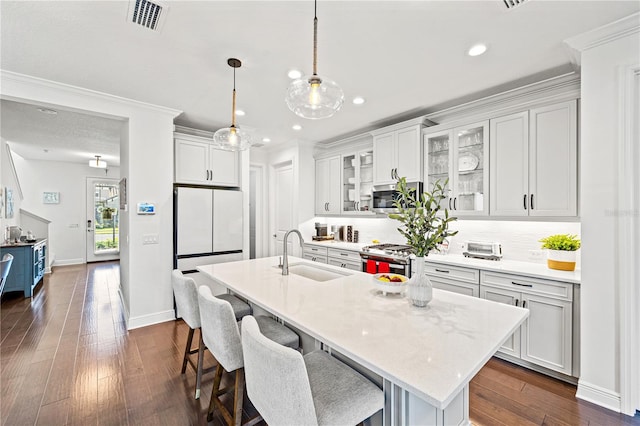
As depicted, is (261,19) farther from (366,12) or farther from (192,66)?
(192,66)

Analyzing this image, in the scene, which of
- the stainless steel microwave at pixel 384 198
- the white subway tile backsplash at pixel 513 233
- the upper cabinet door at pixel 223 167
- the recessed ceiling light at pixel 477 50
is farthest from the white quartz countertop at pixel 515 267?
the upper cabinet door at pixel 223 167

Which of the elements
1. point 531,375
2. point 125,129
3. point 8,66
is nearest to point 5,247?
point 125,129

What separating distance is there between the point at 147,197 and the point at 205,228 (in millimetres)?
805

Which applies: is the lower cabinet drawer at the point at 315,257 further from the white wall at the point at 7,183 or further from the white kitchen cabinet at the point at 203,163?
the white wall at the point at 7,183

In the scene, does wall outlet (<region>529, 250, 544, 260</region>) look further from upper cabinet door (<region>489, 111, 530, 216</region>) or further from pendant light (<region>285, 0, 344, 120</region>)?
pendant light (<region>285, 0, 344, 120</region>)

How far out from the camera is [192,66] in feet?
8.40

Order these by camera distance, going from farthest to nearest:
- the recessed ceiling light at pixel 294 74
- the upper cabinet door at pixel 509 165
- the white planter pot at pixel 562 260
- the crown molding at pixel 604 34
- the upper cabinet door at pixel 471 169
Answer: the upper cabinet door at pixel 471 169 < the upper cabinet door at pixel 509 165 < the recessed ceiling light at pixel 294 74 < the white planter pot at pixel 562 260 < the crown molding at pixel 604 34

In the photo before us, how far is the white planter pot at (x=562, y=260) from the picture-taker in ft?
8.32

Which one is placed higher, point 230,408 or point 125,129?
point 125,129

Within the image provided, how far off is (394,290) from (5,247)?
244 inches

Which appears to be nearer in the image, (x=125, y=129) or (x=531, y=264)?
(x=531, y=264)

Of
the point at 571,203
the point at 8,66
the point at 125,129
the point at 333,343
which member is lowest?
the point at 333,343

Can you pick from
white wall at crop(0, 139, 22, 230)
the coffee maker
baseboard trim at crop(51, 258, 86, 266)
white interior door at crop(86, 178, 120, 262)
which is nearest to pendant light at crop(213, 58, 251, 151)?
the coffee maker

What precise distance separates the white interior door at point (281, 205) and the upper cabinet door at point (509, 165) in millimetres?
3281
